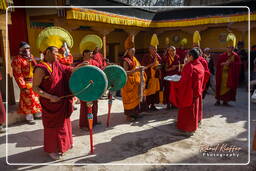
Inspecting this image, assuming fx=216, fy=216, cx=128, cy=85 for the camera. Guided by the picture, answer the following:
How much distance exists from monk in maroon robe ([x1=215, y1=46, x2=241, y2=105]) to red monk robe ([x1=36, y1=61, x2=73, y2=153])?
456 cm

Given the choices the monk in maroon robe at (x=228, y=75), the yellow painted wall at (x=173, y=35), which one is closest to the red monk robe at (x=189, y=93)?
the monk in maroon robe at (x=228, y=75)

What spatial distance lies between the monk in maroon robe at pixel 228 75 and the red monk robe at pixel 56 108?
456 centimetres

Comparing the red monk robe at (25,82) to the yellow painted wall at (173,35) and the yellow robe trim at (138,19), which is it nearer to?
the yellow robe trim at (138,19)

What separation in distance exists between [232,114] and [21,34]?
7.04 metres

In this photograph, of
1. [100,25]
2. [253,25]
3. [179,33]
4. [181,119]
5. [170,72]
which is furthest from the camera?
[179,33]

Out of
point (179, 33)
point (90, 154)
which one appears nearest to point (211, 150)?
point (90, 154)

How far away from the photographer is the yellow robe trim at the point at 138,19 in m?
6.88

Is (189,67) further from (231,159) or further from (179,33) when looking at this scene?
(179,33)

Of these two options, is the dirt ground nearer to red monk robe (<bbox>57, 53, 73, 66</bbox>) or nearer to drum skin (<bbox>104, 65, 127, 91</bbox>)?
drum skin (<bbox>104, 65, 127, 91</bbox>)

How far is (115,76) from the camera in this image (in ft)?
13.5

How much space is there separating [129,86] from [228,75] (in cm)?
305

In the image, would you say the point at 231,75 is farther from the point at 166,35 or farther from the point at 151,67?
the point at 166,35

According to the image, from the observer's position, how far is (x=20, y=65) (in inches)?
185

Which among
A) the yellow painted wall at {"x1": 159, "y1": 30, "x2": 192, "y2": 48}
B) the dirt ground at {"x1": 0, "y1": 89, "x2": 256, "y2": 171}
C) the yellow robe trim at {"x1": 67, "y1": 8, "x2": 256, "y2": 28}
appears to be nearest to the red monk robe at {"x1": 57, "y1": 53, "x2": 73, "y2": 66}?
the dirt ground at {"x1": 0, "y1": 89, "x2": 256, "y2": 171}
